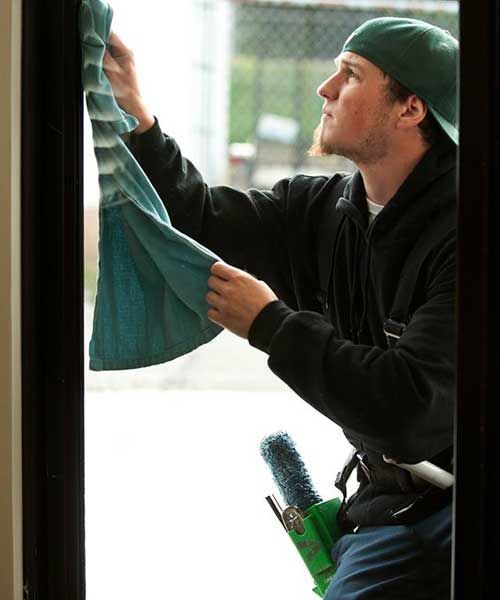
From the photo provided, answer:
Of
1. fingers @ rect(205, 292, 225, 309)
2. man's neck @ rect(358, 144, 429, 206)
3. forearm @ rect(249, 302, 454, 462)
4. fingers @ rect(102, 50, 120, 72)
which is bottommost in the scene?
forearm @ rect(249, 302, 454, 462)

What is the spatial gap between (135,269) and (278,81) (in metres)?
0.37

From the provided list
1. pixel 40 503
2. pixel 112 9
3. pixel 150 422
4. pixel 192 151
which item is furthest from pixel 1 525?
pixel 112 9

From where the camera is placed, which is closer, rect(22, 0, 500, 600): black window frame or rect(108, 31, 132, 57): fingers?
rect(22, 0, 500, 600): black window frame

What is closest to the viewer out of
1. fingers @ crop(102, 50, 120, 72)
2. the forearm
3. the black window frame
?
the black window frame

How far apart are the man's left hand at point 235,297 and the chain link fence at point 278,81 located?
6.7 inches

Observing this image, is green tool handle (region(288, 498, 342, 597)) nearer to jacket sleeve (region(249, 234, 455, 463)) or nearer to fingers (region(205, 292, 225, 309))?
jacket sleeve (region(249, 234, 455, 463))

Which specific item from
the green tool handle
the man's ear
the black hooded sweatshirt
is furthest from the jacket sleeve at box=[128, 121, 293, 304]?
the green tool handle

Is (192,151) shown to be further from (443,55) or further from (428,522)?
(428,522)

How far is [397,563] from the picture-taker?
1417 millimetres

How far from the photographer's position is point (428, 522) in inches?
54.8

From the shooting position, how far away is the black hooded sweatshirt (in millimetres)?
1284

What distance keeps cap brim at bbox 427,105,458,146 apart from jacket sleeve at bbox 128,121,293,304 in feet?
0.84

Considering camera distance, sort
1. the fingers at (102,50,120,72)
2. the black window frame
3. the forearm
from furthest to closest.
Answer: the fingers at (102,50,120,72)
the forearm
the black window frame

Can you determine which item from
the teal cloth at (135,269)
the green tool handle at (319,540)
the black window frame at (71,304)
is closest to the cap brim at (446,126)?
the black window frame at (71,304)
